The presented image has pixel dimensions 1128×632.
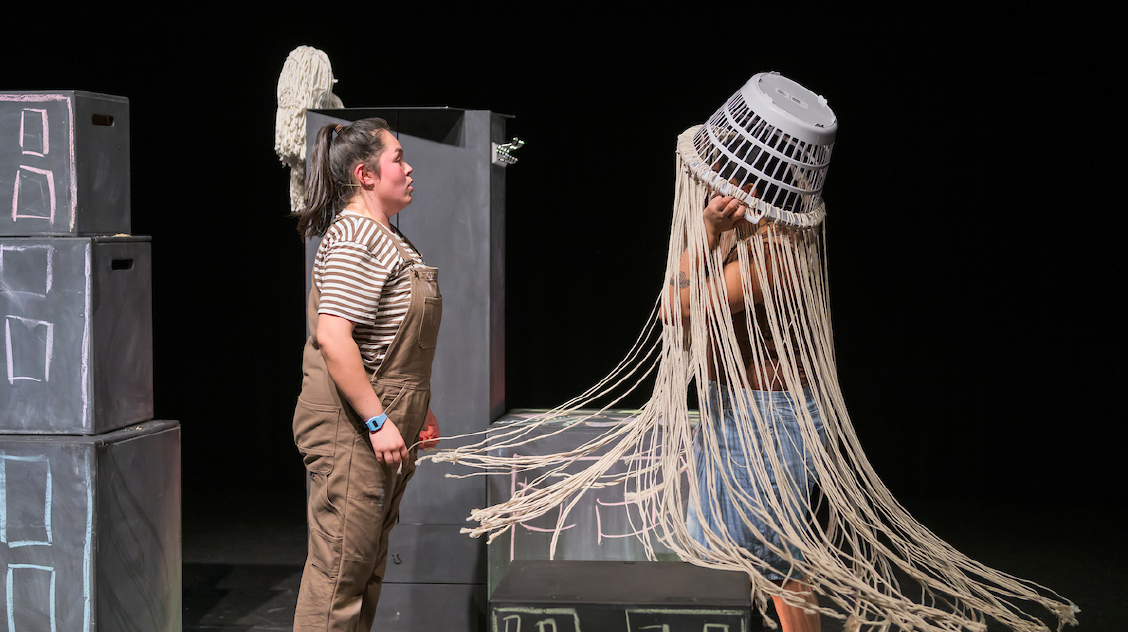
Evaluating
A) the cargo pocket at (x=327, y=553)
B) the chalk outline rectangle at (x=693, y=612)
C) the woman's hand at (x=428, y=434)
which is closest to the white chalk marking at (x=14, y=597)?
the cargo pocket at (x=327, y=553)

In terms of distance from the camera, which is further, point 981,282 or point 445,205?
point 981,282

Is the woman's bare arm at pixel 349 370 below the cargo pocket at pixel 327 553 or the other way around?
the other way around

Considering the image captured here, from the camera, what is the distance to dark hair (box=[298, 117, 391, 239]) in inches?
72.8

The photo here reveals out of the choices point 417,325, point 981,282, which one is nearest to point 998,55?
point 981,282

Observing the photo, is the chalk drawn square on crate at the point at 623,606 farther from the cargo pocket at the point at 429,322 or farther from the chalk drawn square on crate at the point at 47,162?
the chalk drawn square on crate at the point at 47,162

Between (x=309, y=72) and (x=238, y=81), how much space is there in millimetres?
1437

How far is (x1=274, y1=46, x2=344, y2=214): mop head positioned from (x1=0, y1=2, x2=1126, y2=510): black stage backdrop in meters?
1.05

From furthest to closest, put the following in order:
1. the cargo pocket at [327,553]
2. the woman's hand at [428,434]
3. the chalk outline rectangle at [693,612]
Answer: the woman's hand at [428,434] < the cargo pocket at [327,553] < the chalk outline rectangle at [693,612]

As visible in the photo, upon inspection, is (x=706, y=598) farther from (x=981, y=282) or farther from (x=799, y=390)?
(x=981, y=282)

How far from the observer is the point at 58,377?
2096 millimetres

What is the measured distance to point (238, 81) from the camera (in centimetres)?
373

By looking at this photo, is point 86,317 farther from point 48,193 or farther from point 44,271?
point 48,193

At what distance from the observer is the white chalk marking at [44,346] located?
82.2 inches

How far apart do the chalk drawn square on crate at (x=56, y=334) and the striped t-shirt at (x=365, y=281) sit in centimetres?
62
